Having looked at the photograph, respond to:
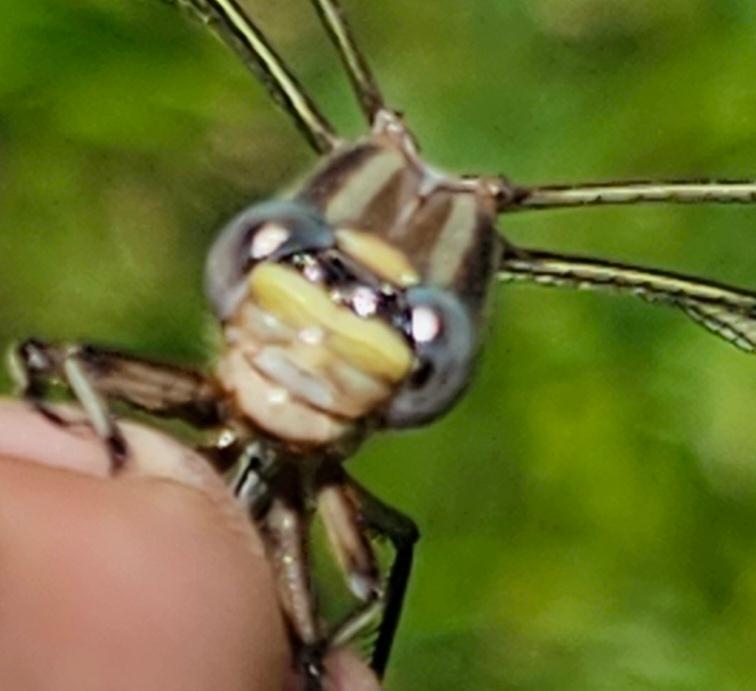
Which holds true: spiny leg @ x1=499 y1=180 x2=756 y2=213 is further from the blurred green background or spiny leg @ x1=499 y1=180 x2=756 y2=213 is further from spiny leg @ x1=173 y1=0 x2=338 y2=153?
the blurred green background

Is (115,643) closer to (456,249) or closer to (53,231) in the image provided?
(456,249)

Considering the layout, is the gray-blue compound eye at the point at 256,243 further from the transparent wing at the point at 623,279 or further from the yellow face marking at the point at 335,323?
the transparent wing at the point at 623,279

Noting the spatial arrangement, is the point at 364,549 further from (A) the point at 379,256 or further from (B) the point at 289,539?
(A) the point at 379,256

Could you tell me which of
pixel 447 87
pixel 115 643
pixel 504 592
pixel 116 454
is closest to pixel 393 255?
pixel 116 454

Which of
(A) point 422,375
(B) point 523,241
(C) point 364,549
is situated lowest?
(B) point 523,241

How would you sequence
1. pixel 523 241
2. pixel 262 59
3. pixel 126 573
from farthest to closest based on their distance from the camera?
pixel 523 241 → pixel 262 59 → pixel 126 573

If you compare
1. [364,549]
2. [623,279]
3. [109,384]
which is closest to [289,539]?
[364,549]
